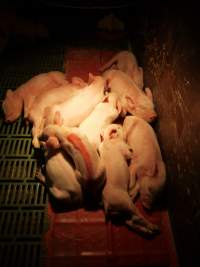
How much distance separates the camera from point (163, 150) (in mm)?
2906

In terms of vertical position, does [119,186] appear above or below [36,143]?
below

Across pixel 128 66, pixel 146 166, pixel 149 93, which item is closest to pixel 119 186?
pixel 146 166

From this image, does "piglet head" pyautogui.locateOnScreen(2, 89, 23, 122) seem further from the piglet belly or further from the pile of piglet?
the piglet belly

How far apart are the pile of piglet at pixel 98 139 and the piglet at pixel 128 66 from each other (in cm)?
3

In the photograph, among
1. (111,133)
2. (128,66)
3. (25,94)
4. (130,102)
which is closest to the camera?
(111,133)

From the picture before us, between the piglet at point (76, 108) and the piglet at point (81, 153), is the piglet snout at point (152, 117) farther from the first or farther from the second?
the piglet at point (81, 153)

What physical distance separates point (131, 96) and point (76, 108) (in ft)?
2.25

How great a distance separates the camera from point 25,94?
3.34 meters

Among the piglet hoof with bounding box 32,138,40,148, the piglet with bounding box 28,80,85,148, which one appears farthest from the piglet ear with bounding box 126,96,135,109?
the piglet hoof with bounding box 32,138,40,148

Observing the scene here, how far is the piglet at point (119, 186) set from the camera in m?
2.37

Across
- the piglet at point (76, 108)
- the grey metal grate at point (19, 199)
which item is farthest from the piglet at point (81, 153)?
the grey metal grate at point (19, 199)

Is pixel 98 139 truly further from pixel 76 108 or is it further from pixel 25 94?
pixel 25 94

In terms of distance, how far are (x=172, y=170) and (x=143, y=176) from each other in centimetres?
25

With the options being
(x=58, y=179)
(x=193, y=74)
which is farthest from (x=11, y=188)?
(x=193, y=74)
